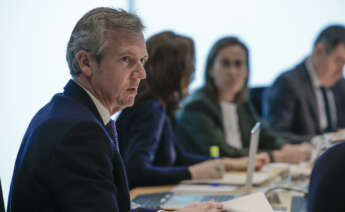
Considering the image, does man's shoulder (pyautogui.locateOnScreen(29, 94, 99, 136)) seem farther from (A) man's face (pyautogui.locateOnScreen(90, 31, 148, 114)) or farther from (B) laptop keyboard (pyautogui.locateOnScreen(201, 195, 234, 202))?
(B) laptop keyboard (pyautogui.locateOnScreen(201, 195, 234, 202))

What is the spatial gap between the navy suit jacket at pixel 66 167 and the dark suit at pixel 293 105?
2472 millimetres

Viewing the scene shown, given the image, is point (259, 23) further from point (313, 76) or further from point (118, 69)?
point (118, 69)

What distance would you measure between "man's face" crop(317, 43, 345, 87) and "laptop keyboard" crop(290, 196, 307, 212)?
192 centimetres

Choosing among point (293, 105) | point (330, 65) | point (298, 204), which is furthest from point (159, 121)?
point (330, 65)

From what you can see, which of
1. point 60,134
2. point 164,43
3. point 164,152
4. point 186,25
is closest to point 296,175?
point 164,152

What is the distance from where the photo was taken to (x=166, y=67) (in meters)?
2.18

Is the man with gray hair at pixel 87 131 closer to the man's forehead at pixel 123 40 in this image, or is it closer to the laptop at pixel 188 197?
the man's forehead at pixel 123 40

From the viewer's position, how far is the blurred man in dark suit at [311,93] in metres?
3.50

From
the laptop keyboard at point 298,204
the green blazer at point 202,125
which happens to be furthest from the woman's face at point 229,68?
the laptop keyboard at point 298,204

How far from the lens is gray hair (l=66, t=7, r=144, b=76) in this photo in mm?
1194

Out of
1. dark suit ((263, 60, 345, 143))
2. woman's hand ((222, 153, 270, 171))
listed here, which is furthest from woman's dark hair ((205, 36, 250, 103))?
woman's hand ((222, 153, 270, 171))

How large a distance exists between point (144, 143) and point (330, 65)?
2.10 meters

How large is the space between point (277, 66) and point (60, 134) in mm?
3787

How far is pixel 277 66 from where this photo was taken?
4.61 meters
